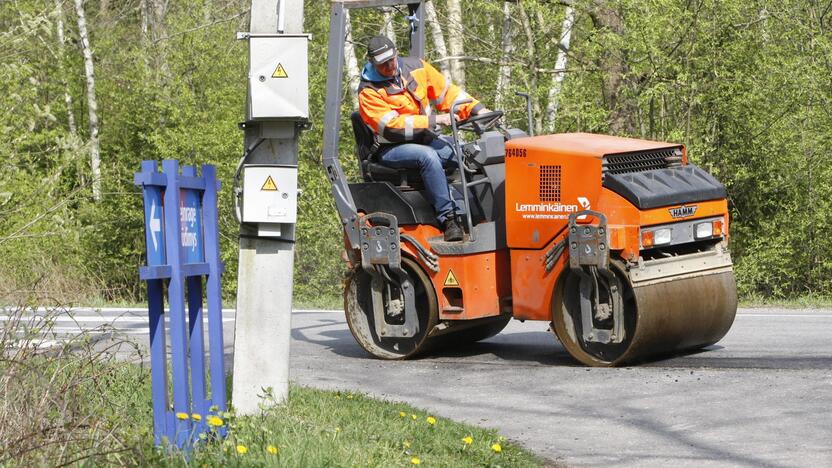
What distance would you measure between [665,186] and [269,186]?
3589mm

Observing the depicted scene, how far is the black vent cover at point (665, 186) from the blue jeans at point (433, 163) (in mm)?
1319

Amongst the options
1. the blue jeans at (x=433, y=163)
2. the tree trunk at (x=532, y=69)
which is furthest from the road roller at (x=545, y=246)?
the tree trunk at (x=532, y=69)

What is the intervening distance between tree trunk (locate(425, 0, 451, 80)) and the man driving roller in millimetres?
12731

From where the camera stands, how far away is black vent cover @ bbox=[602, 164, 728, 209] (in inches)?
374

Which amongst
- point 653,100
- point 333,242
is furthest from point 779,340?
point 333,242

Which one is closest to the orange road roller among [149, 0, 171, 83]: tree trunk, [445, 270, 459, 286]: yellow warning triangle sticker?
[445, 270, 459, 286]: yellow warning triangle sticker

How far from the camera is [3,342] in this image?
722cm

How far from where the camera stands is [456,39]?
23.3m

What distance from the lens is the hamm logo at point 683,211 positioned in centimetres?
970

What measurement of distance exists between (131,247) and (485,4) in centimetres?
1371

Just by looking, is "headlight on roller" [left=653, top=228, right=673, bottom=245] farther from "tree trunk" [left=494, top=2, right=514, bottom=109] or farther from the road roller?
"tree trunk" [left=494, top=2, right=514, bottom=109]

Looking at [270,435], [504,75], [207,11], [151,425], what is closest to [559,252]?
[151,425]

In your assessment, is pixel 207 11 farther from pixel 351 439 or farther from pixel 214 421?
pixel 214 421

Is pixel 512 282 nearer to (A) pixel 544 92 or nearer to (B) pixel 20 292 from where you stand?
(B) pixel 20 292
